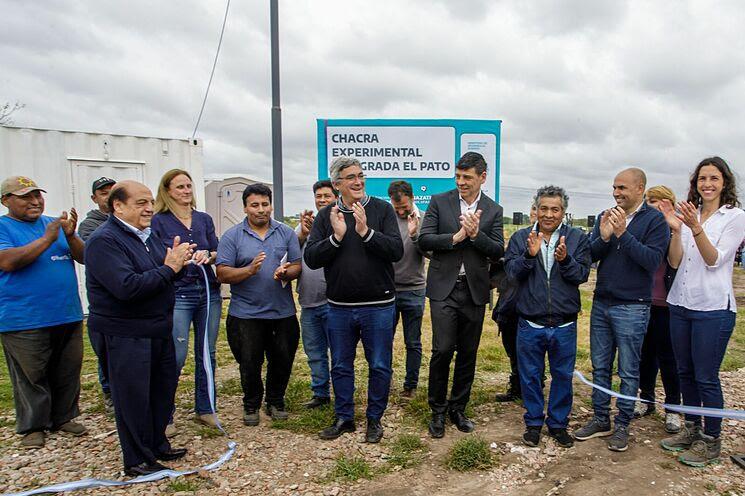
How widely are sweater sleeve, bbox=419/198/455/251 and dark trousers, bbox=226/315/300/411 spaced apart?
1.34 meters

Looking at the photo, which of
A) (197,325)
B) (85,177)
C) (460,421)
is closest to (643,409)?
(460,421)

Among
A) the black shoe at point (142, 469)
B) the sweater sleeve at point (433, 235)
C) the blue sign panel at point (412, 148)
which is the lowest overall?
the black shoe at point (142, 469)

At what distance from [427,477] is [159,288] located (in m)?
2.27

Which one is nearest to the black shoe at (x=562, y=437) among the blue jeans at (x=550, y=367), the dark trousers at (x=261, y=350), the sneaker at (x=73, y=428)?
the blue jeans at (x=550, y=367)

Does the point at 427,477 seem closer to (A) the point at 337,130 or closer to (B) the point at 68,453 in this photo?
(B) the point at 68,453

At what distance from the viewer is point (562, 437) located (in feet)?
12.9

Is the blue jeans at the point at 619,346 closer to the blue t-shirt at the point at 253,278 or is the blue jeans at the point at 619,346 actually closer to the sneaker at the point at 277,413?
the blue t-shirt at the point at 253,278

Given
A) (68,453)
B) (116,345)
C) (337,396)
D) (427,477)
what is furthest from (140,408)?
(427,477)

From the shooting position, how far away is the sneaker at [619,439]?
3826 millimetres

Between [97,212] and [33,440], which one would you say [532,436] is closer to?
[33,440]

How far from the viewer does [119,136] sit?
28.4ft

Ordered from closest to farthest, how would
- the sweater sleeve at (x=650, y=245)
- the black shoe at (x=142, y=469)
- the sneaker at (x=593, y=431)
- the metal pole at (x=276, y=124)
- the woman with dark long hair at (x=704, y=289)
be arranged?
the black shoe at (x=142, y=469) → the woman with dark long hair at (x=704, y=289) → the sweater sleeve at (x=650, y=245) → the sneaker at (x=593, y=431) → the metal pole at (x=276, y=124)

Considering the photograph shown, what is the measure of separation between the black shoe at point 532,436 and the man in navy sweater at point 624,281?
1.17ft

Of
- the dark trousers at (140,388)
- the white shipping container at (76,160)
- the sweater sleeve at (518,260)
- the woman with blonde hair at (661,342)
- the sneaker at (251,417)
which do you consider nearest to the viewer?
the dark trousers at (140,388)
